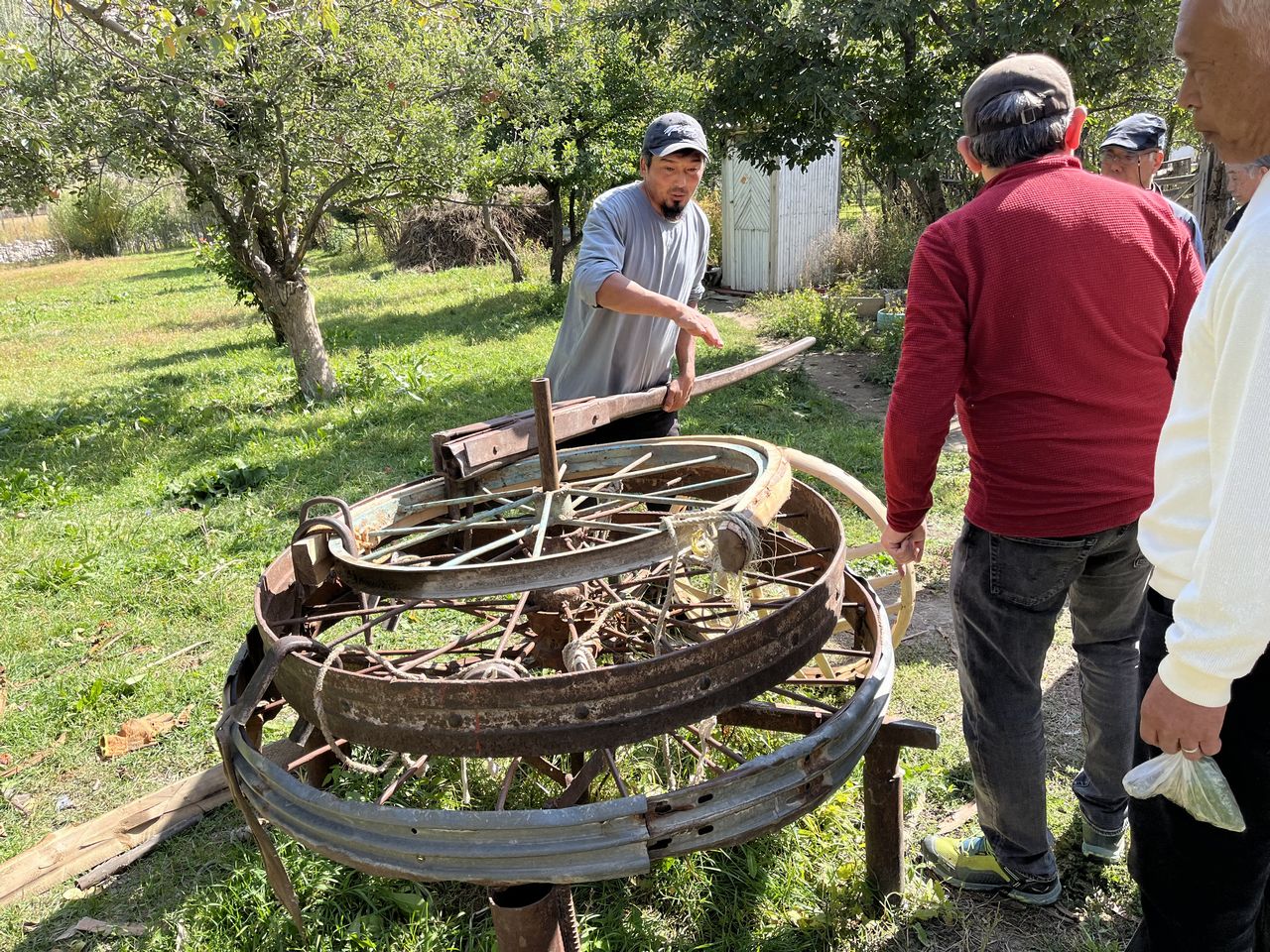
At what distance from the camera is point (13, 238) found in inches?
1225

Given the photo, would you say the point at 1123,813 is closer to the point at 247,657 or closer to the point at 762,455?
the point at 762,455

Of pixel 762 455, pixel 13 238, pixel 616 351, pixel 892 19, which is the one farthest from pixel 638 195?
pixel 13 238

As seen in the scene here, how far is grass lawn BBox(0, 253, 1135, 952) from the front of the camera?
2.64m

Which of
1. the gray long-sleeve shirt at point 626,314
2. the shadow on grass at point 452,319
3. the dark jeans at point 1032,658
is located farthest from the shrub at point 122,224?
the dark jeans at point 1032,658

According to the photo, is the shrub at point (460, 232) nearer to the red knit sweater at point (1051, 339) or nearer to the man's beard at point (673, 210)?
the man's beard at point (673, 210)

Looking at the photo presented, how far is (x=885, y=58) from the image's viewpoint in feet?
26.4

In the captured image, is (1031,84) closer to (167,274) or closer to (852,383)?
(852,383)

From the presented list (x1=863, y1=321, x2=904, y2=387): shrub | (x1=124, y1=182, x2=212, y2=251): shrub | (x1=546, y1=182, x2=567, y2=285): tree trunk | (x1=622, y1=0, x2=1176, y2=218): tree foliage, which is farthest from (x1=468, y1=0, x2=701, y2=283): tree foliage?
(x1=124, y1=182, x2=212, y2=251): shrub

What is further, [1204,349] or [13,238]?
[13,238]

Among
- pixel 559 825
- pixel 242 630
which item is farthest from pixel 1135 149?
pixel 242 630

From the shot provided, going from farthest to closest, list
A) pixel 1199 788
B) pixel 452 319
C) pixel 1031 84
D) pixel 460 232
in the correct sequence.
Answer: pixel 460 232
pixel 452 319
pixel 1031 84
pixel 1199 788

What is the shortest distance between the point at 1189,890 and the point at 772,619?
0.93 meters

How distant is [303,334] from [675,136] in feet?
21.0

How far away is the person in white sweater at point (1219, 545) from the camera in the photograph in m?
1.32
